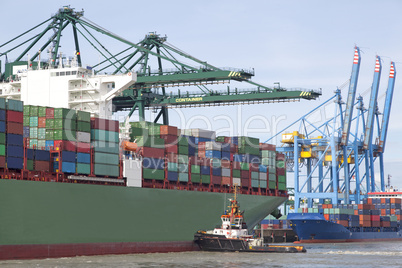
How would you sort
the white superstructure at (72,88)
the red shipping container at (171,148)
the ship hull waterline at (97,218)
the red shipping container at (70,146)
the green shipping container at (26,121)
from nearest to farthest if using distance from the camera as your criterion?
the ship hull waterline at (97,218)
the red shipping container at (70,146)
the green shipping container at (26,121)
the red shipping container at (171,148)
the white superstructure at (72,88)

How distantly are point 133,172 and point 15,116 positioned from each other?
10.0m

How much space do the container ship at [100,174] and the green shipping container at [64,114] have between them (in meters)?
0.06

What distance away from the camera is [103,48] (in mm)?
65688

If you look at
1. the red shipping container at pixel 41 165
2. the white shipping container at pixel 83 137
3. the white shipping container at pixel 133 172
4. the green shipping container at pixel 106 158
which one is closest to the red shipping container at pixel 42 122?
the white shipping container at pixel 83 137

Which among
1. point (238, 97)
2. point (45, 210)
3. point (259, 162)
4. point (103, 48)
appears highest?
point (103, 48)

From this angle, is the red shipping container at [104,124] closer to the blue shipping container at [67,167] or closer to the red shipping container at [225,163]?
the blue shipping container at [67,167]

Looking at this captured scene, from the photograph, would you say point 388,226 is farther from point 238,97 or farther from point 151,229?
point 151,229

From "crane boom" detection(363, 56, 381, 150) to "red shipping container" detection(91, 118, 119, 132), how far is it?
184 ft

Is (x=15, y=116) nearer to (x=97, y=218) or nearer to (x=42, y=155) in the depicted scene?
(x=42, y=155)

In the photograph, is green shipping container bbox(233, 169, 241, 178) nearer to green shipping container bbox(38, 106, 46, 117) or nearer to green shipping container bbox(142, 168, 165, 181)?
green shipping container bbox(142, 168, 165, 181)

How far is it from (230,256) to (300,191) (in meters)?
46.5

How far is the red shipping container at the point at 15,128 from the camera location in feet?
122

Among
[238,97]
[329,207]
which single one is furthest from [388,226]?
[238,97]

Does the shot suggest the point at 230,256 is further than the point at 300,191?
No
